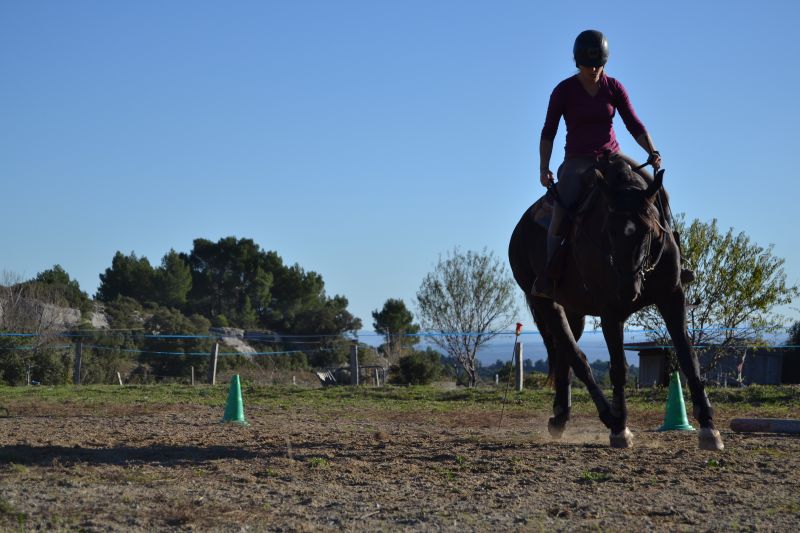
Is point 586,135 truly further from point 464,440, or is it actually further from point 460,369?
point 460,369

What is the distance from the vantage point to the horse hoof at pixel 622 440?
24.6 ft

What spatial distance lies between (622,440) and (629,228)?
5.97 ft

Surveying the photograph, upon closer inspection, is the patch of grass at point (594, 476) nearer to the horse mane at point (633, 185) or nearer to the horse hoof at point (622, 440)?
the horse hoof at point (622, 440)

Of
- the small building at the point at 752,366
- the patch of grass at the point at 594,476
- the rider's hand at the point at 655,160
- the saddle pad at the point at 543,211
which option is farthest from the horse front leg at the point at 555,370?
the small building at the point at 752,366

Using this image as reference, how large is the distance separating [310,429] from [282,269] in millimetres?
56623

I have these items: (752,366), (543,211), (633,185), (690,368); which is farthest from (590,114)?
(752,366)

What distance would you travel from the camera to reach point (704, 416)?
709cm

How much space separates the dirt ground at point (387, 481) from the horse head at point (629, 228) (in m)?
1.35

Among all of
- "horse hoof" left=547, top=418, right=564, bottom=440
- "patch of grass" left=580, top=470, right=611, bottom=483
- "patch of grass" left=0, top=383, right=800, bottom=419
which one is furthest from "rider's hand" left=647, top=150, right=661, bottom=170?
"patch of grass" left=0, top=383, right=800, bottom=419

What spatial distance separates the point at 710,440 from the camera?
693cm

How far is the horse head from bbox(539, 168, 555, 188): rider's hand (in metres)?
1.02

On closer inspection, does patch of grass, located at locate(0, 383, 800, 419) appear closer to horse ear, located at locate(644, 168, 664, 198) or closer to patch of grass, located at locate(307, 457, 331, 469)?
patch of grass, located at locate(307, 457, 331, 469)

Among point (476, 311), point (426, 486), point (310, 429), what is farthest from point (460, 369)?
point (426, 486)

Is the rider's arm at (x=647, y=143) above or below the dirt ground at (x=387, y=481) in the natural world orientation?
above
